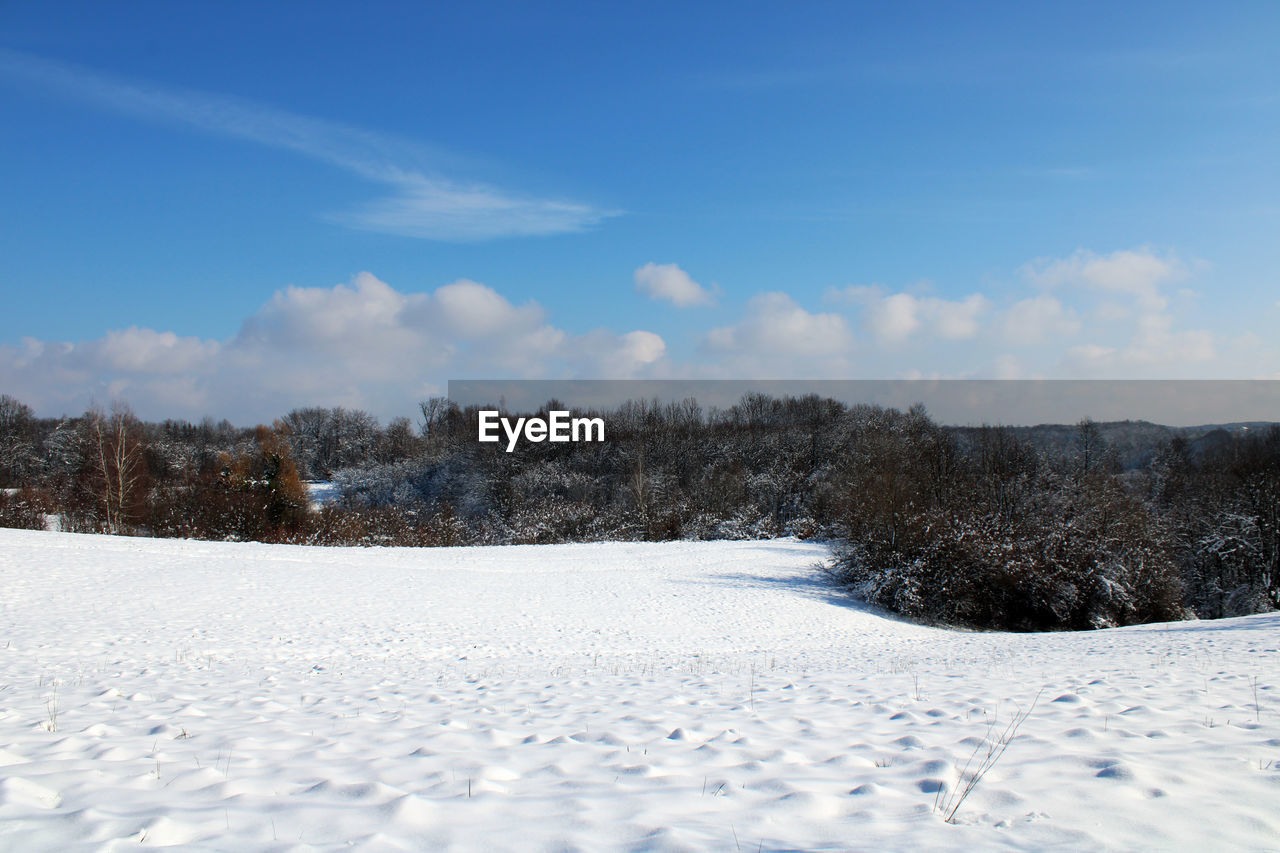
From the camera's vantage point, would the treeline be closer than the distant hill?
Yes

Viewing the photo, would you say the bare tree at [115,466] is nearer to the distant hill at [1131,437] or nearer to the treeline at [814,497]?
the treeline at [814,497]

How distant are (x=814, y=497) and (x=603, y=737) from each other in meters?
43.0

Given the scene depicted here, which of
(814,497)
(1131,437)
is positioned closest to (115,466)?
(814,497)

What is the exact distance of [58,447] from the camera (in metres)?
60.7

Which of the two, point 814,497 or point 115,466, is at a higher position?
point 115,466

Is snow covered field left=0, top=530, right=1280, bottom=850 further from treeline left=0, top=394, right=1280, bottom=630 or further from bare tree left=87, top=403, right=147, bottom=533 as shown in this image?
bare tree left=87, top=403, right=147, bottom=533

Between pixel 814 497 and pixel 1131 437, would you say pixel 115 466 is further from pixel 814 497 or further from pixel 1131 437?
pixel 1131 437

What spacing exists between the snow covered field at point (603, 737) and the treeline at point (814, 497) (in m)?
7.70

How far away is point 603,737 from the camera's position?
5617mm

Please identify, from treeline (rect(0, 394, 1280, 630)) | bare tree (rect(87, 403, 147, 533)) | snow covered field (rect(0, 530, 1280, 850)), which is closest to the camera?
snow covered field (rect(0, 530, 1280, 850))

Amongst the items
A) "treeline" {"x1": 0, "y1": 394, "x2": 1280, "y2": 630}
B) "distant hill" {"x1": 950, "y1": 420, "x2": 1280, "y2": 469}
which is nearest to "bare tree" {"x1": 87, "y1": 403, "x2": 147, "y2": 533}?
"treeline" {"x1": 0, "y1": 394, "x2": 1280, "y2": 630}

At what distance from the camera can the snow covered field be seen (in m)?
3.54

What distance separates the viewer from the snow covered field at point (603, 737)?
3.54 metres

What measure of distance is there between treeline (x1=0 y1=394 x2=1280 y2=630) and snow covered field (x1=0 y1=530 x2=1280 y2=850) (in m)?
7.70
